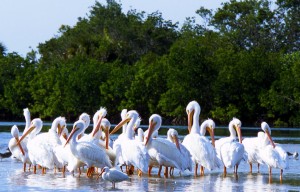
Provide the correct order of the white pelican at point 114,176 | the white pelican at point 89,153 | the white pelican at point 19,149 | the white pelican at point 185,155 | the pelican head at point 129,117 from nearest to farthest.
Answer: the white pelican at point 114,176 → the white pelican at point 89,153 → the white pelican at point 185,155 → the pelican head at point 129,117 → the white pelican at point 19,149

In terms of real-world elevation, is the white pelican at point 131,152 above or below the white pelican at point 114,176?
above

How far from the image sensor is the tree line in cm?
6288

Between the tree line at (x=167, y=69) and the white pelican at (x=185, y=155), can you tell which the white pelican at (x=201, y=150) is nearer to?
the white pelican at (x=185, y=155)

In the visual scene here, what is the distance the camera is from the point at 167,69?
219ft

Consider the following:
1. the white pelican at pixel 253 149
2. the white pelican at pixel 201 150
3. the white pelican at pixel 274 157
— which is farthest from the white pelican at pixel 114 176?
the white pelican at pixel 253 149

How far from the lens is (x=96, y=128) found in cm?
2000

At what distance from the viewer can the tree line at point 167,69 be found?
62.9m

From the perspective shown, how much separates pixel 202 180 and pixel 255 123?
1742 inches

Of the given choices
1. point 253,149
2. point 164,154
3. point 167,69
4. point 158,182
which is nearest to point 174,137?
point 164,154

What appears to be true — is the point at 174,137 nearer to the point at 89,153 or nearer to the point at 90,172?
the point at 90,172

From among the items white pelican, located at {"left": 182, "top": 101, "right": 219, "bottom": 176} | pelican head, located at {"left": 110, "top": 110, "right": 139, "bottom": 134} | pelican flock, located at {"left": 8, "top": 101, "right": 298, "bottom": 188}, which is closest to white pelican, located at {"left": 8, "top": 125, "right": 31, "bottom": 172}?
pelican flock, located at {"left": 8, "top": 101, "right": 298, "bottom": 188}

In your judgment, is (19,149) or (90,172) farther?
(19,149)

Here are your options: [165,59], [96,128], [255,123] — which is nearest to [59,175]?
[96,128]

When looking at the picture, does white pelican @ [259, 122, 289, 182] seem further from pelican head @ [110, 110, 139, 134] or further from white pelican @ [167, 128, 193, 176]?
pelican head @ [110, 110, 139, 134]
